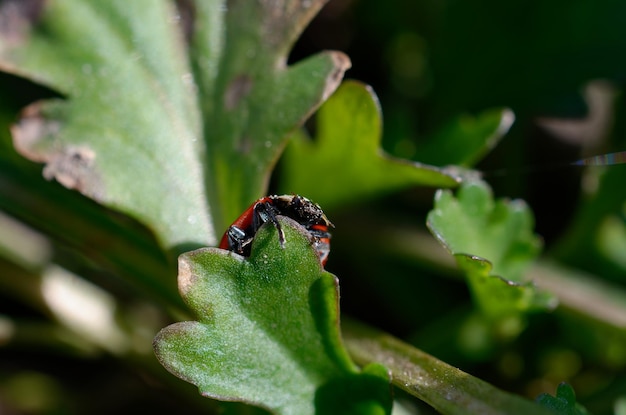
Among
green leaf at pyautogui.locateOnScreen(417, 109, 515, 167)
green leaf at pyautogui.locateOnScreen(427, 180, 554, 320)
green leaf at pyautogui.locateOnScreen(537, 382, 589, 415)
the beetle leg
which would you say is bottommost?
green leaf at pyautogui.locateOnScreen(537, 382, 589, 415)

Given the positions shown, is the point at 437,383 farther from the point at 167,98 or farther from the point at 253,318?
the point at 167,98

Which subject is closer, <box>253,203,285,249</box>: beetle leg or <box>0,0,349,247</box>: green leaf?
<box>253,203,285,249</box>: beetle leg

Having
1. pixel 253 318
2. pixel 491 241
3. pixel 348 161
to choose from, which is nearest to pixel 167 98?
A: pixel 348 161

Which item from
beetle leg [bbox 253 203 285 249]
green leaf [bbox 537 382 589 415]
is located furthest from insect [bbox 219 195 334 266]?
green leaf [bbox 537 382 589 415]

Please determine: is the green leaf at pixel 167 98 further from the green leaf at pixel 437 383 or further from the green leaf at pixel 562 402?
the green leaf at pixel 562 402

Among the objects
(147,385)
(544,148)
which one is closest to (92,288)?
(147,385)

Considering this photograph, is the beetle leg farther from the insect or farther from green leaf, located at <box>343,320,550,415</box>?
green leaf, located at <box>343,320,550,415</box>
